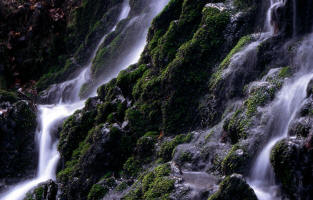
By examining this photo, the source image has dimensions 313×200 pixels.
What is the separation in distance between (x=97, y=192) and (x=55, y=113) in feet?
15.2

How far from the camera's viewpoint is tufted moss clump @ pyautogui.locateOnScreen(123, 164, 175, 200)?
7254mm

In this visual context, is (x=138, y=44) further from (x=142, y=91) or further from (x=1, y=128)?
(x=1, y=128)

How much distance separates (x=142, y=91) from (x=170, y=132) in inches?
56.1

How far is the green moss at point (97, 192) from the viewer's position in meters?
8.61

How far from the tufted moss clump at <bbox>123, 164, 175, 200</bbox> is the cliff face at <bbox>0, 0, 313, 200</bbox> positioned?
2 cm

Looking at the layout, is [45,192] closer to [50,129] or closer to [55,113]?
[50,129]

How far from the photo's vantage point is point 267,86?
302 inches

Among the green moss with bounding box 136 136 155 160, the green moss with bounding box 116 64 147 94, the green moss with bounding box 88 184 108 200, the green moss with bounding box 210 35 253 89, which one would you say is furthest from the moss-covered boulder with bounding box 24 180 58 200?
the green moss with bounding box 210 35 253 89

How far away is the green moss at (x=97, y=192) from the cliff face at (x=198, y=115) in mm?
20

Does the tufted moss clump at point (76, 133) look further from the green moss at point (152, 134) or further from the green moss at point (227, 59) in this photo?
the green moss at point (227, 59)

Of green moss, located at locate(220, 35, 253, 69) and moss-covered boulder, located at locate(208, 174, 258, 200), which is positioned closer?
moss-covered boulder, located at locate(208, 174, 258, 200)

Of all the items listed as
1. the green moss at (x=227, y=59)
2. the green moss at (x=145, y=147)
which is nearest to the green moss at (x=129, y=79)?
the green moss at (x=145, y=147)

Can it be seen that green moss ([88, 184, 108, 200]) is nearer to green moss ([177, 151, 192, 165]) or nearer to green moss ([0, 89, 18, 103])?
green moss ([177, 151, 192, 165])

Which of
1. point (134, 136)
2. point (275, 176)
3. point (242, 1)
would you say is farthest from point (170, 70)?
point (275, 176)
